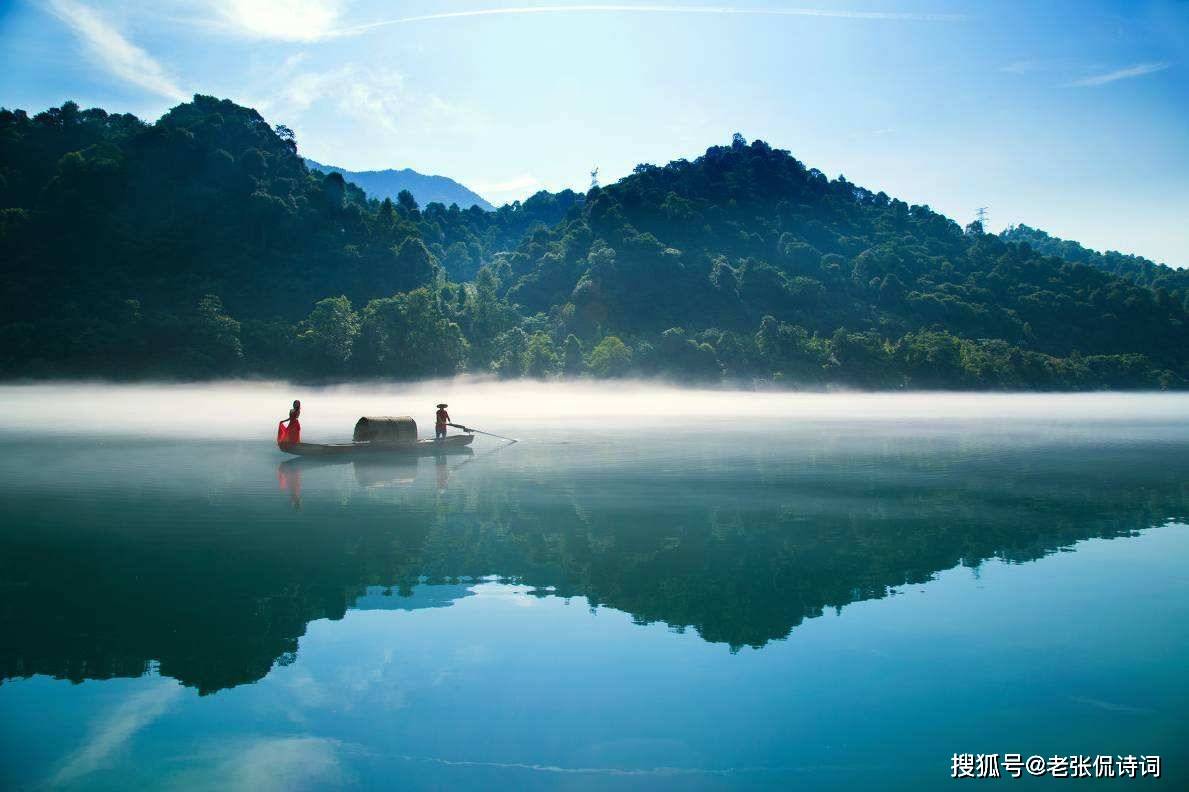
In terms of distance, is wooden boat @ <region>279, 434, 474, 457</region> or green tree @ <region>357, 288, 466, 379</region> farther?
green tree @ <region>357, 288, 466, 379</region>

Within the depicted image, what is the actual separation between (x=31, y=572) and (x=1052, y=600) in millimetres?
16287

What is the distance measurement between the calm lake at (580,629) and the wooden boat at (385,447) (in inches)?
131

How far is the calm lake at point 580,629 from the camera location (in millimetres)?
7578

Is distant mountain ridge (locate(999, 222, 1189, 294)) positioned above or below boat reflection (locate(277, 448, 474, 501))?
above

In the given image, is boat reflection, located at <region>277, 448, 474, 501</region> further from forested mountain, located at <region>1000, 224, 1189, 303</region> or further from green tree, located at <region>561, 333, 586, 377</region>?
forested mountain, located at <region>1000, 224, 1189, 303</region>

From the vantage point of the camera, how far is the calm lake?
7578 mm

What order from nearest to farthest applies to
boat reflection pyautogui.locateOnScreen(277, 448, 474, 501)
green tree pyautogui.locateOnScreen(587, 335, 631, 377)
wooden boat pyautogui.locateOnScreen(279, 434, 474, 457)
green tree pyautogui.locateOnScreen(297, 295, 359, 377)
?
boat reflection pyautogui.locateOnScreen(277, 448, 474, 501), wooden boat pyautogui.locateOnScreen(279, 434, 474, 457), green tree pyautogui.locateOnScreen(297, 295, 359, 377), green tree pyautogui.locateOnScreen(587, 335, 631, 377)

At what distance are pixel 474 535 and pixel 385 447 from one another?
46.5 feet

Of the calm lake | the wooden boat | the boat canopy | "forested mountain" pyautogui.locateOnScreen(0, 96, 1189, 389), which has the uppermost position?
"forested mountain" pyautogui.locateOnScreen(0, 96, 1189, 389)

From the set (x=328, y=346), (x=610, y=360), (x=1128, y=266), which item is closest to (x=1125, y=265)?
(x=1128, y=266)

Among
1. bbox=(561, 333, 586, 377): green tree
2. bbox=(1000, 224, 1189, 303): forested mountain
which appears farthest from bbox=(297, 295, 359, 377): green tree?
bbox=(1000, 224, 1189, 303): forested mountain

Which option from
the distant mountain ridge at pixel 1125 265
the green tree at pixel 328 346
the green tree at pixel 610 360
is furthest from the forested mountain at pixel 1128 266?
the green tree at pixel 328 346

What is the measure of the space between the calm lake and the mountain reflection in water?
0.31 ft

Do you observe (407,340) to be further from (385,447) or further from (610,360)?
(385,447)
